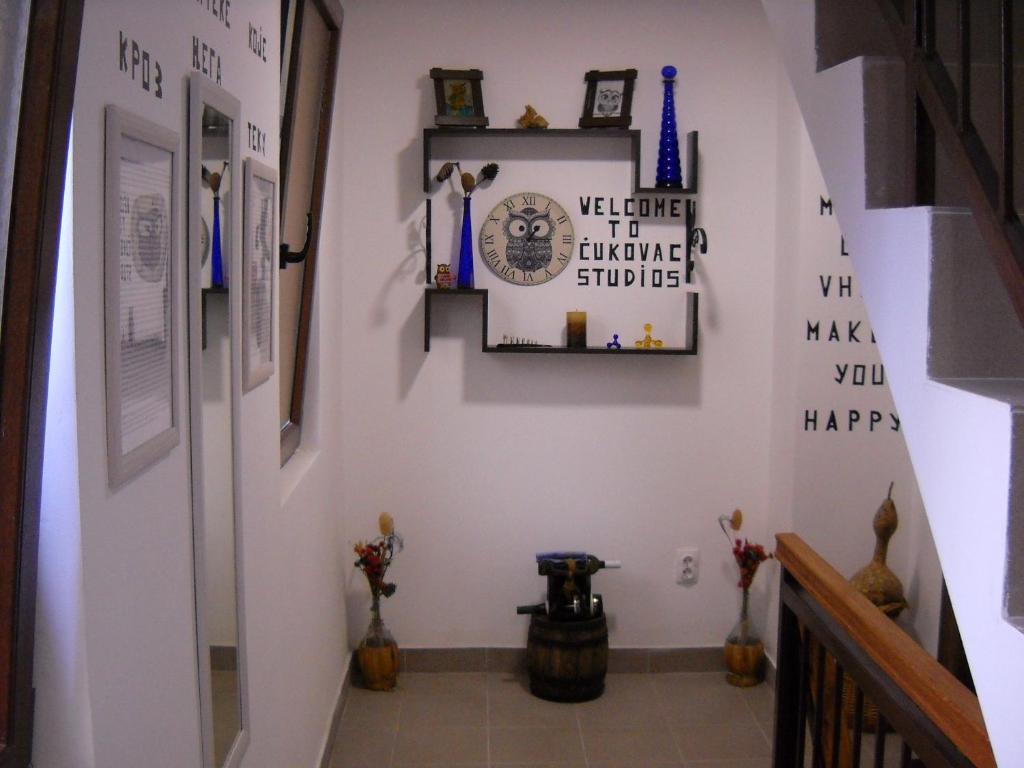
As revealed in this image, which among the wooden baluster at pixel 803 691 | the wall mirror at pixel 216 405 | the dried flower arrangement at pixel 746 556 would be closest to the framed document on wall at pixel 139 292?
the wall mirror at pixel 216 405

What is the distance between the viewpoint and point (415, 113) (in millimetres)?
3865

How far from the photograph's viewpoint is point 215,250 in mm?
1861

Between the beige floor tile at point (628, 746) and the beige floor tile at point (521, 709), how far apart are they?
121 millimetres

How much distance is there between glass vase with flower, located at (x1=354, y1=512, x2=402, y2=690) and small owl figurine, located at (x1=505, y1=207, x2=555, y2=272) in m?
1.03

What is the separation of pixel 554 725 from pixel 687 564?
80 cm

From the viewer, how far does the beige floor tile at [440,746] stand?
342cm

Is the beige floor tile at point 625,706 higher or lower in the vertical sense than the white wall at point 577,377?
lower

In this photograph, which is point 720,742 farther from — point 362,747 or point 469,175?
point 469,175

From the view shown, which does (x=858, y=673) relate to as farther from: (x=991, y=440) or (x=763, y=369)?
(x=763, y=369)

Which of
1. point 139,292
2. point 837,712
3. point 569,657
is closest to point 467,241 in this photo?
point 569,657

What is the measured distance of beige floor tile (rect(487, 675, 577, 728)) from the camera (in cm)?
367

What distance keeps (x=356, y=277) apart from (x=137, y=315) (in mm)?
2507

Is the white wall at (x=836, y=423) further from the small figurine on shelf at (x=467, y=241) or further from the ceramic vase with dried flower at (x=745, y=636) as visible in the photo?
the small figurine on shelf at (x=467, y=241)

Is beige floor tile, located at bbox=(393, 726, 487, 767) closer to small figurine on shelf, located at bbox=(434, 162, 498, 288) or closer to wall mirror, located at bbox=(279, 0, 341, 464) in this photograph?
wall mirror, located at bbox=(279, 0, 341, 464)
